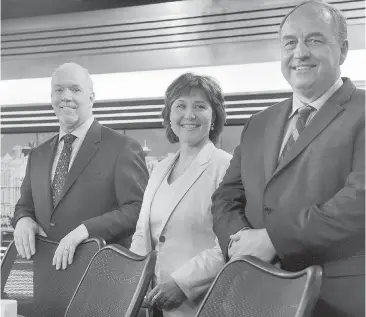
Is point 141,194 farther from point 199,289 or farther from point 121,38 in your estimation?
point 121,38

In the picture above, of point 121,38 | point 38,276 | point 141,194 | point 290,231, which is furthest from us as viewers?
point 121,38

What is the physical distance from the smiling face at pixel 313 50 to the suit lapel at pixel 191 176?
0.86m

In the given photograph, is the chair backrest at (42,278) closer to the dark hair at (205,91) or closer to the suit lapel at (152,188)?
the suit lapel at (152,188)

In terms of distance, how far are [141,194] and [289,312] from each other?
79.7 inches

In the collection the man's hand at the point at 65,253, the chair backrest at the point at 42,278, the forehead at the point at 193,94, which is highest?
the forehead at the point at 193,94

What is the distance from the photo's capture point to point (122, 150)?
3.60 meters

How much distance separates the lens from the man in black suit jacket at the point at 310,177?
1981 mm

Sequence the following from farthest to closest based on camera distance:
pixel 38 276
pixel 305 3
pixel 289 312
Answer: pixel 38 276, pixel 305 3, pixel 289 312

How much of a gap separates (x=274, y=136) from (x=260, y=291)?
745 mm

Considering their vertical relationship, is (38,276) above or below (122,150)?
below

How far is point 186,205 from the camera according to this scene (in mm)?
2930

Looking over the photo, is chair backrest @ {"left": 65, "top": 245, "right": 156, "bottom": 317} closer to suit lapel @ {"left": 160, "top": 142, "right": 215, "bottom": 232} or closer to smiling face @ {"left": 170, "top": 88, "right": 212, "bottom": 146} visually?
suit lapel @ {"left": 160, "top": 142, "right": 215, "bottom": 232}

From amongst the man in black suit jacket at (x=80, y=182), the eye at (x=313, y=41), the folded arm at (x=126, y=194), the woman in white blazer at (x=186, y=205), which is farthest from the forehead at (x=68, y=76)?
the eye at (x=313, y=41)

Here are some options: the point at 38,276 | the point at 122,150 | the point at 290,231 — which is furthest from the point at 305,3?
the point at 38,276
